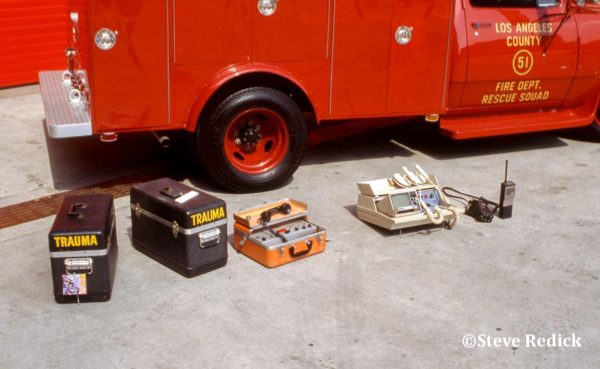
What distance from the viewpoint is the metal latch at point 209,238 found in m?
4.87

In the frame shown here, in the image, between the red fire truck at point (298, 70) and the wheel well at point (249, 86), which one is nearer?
the red fire truck at point (298, 70)

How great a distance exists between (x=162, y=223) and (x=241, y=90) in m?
1.69

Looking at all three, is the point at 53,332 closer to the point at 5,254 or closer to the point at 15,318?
the point at 15,318

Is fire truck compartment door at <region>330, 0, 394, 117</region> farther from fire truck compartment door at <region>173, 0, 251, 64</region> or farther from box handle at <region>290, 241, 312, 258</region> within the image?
box handle at <region>290, 241, 312, 258</region>

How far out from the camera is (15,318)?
14.5 feet

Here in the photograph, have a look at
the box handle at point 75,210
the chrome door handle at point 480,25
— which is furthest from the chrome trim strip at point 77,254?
the chrome door handle at point 480,25

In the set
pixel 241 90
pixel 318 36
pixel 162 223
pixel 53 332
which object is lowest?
pixel 53 332

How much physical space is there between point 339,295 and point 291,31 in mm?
2504

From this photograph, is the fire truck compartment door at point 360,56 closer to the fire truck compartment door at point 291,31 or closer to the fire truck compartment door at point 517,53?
the fire truck compartment door at point 291,31

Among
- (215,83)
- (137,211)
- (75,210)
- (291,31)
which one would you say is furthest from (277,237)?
(291,31)

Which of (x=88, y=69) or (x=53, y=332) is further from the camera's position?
(x=88, y=69)

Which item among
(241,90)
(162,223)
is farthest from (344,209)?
(162,223)

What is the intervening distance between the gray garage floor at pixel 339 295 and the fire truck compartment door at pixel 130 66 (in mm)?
790

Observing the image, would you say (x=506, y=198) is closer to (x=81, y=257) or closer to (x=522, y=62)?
(x=522, y=62)
